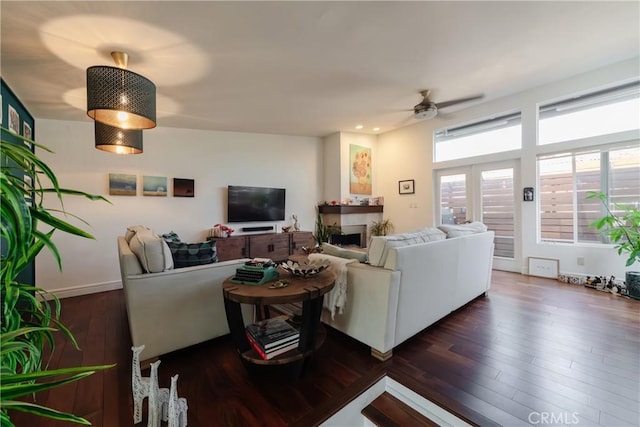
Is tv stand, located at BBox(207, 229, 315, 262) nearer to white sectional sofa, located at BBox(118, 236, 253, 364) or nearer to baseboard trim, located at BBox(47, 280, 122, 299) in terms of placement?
baseboard trim, located at BBox(47, 280, 122, 299)

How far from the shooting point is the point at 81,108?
3.39 m

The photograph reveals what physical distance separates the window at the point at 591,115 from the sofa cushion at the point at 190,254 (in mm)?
4983

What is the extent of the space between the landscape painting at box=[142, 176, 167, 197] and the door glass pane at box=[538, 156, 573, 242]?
6.09m

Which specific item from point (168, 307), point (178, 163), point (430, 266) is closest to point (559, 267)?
point (430, 266)

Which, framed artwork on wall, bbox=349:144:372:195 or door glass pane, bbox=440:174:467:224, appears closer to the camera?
door glass pane, bbox=440:174:467:224

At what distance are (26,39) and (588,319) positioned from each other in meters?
Answer: 5.61

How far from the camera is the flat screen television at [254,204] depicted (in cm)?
489

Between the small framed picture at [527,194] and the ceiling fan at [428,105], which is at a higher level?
the ceiling fan at [428,105]

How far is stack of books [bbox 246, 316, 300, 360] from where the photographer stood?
5.62ft

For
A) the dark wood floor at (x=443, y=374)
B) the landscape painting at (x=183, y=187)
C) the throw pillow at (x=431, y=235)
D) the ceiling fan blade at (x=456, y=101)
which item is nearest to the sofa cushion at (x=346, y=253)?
the throw pillow at (x=431, y=235)

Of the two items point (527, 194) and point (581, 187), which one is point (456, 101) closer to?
point (527, 194)

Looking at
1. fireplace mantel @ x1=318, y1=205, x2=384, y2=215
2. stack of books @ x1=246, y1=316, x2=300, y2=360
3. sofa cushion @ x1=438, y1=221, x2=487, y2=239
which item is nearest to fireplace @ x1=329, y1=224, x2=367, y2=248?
fireplace mantel @ x1=318, y1=205, x2=384, y2=215

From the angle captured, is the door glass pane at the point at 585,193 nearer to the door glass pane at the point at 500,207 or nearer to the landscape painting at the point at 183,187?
the door glass pane at the point at 500,207

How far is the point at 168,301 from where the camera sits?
6.52 feet
